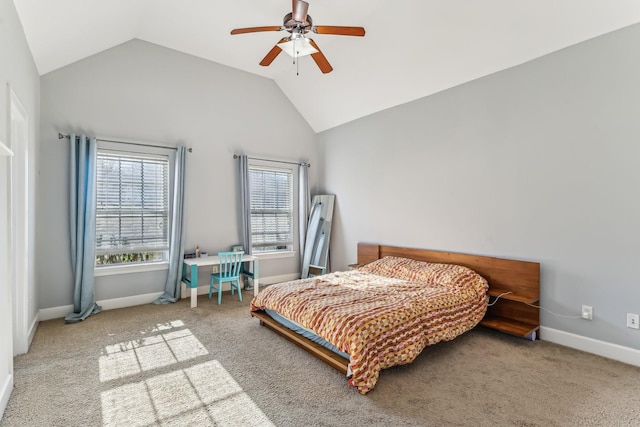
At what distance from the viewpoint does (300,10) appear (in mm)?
2650

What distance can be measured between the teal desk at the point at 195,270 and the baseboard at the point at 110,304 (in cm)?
42

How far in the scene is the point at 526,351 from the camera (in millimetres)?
2924

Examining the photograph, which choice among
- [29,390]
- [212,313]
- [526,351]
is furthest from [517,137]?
[29,390]

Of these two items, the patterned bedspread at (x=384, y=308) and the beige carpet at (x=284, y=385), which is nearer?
the beige carpet at (x=284, y=385)

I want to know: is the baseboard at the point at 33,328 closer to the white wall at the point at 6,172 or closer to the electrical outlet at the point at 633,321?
the white wall at the point at 6,172

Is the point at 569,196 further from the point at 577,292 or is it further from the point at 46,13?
the point at 46,13

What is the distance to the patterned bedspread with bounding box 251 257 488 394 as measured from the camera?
233 cm

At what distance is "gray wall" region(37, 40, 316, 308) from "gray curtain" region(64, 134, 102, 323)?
141mm

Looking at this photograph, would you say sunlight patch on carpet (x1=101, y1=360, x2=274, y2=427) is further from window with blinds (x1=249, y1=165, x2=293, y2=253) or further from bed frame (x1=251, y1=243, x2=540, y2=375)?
window with blinds (x1=249, y1=165, x2=293, y2=253)

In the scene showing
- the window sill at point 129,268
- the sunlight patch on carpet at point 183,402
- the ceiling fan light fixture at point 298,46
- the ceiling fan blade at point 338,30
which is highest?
the ceiling fan light fixture at point 298,46

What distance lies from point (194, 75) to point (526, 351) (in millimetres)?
5261

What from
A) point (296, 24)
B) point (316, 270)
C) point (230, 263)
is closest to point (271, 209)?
point (316, 270)

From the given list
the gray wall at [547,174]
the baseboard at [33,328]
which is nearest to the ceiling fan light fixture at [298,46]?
the gray wall at [547,174]

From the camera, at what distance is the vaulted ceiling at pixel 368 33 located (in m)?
2.83
